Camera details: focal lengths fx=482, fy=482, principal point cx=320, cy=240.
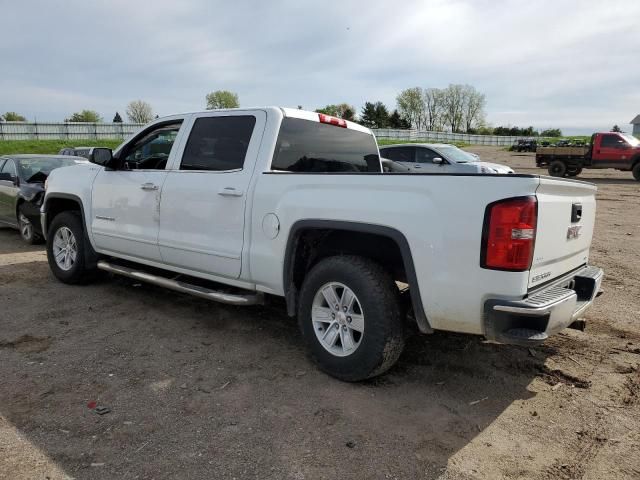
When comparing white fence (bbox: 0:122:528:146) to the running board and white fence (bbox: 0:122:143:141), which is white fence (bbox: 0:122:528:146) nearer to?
white fence (bbox: 0:122:143:141)

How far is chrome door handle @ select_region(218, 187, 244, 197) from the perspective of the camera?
3.76 m

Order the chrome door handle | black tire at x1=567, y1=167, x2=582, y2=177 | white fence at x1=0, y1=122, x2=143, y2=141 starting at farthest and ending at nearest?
white fence at x1=0, y1=122, x2=143, y2=141, black tire at x1=567, y1=167, x2=582, y2=177, the chrome door handle

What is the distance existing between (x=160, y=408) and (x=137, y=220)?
→ 223cm

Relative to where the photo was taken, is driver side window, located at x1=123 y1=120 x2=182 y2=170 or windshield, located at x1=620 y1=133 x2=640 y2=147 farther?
windshield, located at x1=620 y1=133 x2=640 y2=147

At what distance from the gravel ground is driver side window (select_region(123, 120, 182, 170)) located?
4.87ft

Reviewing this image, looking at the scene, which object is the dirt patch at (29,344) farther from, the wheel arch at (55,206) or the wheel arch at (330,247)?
the wheel arch at (330,247)

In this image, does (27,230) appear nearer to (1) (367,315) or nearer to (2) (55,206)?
(2) (55,206)

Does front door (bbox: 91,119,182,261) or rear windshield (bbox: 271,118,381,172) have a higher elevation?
rear windshield (bbox: 271,118,381,172)

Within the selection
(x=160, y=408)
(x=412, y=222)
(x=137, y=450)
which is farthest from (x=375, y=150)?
(x=137, y=450)

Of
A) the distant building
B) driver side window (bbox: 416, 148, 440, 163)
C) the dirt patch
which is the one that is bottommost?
the dirt patch

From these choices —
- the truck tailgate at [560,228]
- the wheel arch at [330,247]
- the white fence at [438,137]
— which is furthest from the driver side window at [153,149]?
the white fence at [438,137]

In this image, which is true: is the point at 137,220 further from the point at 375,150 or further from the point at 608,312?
the point at 608,312

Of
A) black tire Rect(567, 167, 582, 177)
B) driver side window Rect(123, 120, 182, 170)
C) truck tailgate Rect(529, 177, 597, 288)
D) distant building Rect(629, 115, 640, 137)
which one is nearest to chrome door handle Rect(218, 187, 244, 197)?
driver side window Rect(123, 120, 182, 170)

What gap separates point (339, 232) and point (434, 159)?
34.3 ft
